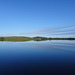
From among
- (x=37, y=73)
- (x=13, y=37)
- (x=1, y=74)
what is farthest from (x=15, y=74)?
(x=13, y=37)

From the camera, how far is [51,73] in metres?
11.5

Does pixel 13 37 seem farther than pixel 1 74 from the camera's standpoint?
Yes

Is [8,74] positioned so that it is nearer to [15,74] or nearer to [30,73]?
[15,74]

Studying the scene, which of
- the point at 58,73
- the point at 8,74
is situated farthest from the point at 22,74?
the point at 58,73

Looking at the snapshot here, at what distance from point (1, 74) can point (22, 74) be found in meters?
2.40

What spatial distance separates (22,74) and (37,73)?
1780mm

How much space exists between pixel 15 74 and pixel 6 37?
183 metres

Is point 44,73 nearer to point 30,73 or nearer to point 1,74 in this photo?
point 30,73

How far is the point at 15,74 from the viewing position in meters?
11.1

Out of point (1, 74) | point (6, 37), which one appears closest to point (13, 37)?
point (6, 37)

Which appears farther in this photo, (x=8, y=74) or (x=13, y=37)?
(x=13, y=37)

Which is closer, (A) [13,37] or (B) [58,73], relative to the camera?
(B) [58,73]

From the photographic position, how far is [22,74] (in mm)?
11125

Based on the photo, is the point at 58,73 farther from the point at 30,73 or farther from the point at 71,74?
the point at 30,73
